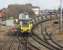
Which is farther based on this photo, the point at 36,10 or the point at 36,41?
the point at 36,10

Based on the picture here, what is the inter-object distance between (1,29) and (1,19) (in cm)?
33

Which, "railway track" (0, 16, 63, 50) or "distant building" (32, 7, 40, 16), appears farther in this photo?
"distant building" (32, 7, 40, 16)

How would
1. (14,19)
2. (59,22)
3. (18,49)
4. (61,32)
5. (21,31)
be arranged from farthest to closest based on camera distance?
(59,22)
(61,32)
(14,19)
(21,31)
(18,49)

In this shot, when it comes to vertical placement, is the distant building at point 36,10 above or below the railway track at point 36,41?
above

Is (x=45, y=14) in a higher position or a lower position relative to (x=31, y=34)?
higher

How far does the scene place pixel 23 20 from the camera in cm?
636

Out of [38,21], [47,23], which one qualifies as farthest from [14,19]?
[47,23]

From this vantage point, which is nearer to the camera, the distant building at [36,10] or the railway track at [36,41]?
the railway track at [36,41]

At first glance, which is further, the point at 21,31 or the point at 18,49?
the point at 21,31

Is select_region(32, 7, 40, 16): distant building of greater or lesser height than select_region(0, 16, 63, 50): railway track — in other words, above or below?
above

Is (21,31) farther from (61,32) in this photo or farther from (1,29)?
(61,32)

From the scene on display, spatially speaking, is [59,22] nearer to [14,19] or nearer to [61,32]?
[61,32]

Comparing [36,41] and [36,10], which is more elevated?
[36,10]

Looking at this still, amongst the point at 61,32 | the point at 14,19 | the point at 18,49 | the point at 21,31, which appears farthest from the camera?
the point at 61,32
